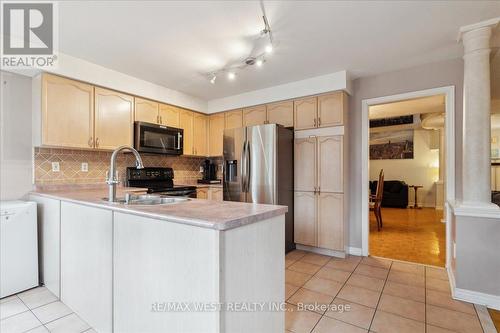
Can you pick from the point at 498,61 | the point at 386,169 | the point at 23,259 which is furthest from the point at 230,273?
the point at 386,169

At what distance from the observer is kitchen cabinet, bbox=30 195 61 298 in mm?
2148

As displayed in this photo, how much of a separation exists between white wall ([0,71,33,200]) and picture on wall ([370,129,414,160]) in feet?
28.8

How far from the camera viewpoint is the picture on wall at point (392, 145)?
7.93 m

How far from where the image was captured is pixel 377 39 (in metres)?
2.41

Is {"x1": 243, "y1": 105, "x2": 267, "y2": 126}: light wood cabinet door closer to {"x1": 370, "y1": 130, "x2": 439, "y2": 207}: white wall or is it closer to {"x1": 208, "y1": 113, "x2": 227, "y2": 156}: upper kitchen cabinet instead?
{"x1": 208, "y1": 113, "x2": 227, "y2": 156}: upper kitchen cabinet

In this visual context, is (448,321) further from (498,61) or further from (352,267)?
(498,61)

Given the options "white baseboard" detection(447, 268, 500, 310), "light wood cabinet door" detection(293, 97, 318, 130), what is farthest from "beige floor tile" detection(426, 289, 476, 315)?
"light wood cabinet door" detection(293, 97, 318, 130)

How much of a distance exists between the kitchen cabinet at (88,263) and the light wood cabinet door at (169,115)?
6.51 feet

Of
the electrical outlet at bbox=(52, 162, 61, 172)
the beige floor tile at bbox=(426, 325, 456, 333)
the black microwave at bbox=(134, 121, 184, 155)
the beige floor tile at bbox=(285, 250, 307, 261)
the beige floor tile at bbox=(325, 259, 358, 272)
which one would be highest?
the black microwave at bbox=(134, 121, 184, 155)

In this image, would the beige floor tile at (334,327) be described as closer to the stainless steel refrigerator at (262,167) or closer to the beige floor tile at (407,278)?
the beige floor tile at (407,278)

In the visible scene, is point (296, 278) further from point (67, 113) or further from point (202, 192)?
point (67, 113)

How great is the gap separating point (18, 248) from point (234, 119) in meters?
3.08

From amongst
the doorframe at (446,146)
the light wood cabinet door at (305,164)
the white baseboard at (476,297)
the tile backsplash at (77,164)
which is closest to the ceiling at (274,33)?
the doorframe at (446,146)

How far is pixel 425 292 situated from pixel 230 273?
2.18 metres
